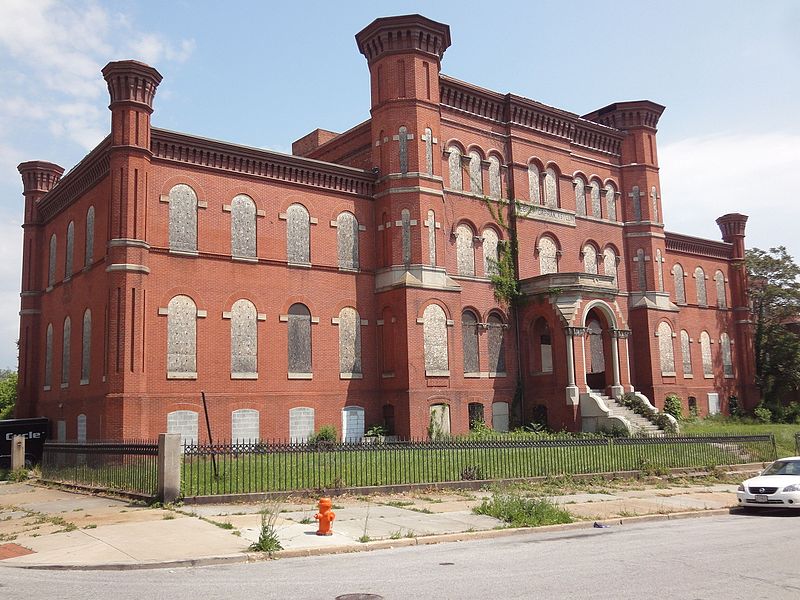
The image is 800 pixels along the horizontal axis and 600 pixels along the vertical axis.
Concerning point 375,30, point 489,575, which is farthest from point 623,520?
point 375,30

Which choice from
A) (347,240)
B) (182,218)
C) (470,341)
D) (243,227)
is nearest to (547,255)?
(470,341)

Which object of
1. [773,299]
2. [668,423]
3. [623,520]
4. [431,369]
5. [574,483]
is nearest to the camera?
[623,520]

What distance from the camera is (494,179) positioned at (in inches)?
1463

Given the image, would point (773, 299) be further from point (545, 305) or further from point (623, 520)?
point (623, 520)

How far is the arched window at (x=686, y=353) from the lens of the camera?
45.2 meters

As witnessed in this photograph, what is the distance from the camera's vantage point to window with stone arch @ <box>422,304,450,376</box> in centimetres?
3195

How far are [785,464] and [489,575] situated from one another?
1245 cm

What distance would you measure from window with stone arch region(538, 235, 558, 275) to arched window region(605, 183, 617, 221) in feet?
17.6

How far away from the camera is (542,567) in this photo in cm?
1074

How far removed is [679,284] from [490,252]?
55.7 feet

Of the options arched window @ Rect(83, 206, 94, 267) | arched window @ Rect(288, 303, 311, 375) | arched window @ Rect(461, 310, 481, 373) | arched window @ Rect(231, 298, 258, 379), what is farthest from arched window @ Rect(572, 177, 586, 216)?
arched window @ Rect(83, 206, 94, 267)

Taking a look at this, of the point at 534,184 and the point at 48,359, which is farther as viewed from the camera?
the point at 534,184

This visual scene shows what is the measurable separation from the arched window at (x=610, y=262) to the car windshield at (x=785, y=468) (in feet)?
74.5

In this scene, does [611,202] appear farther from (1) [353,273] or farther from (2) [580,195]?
(1) [353,273]
